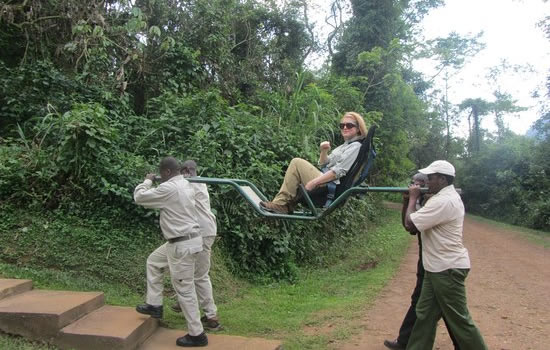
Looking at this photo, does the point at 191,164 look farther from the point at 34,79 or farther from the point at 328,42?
the point at 328,42

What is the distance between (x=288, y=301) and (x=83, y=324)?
9.44ft

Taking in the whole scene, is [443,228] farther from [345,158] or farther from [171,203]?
[171,203]

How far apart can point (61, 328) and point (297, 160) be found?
2635mm

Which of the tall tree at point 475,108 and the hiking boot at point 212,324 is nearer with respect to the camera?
the hiking boot at point 212,324

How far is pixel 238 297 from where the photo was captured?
624 cm

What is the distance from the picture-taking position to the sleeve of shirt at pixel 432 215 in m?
3.71

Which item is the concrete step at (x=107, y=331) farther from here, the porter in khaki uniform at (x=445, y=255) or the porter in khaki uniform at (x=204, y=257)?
the porter in khaki uniform at (x=445, y=255)

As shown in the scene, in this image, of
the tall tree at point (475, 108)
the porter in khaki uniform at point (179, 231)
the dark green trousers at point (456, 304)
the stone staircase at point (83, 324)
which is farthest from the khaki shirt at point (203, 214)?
the tall tree at point (475, 108)

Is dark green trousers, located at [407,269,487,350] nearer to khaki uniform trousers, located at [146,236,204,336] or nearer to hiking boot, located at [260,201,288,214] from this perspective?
hiking boot, located at [260,201,288,214]

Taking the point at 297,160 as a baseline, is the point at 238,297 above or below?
below

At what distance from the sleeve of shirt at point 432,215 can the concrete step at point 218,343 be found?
1793 millimetres

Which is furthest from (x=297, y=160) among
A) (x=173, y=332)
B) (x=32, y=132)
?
(x=32, y=132)

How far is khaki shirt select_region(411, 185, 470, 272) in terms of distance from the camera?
3715 millimetres

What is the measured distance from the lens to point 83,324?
4172 mm
